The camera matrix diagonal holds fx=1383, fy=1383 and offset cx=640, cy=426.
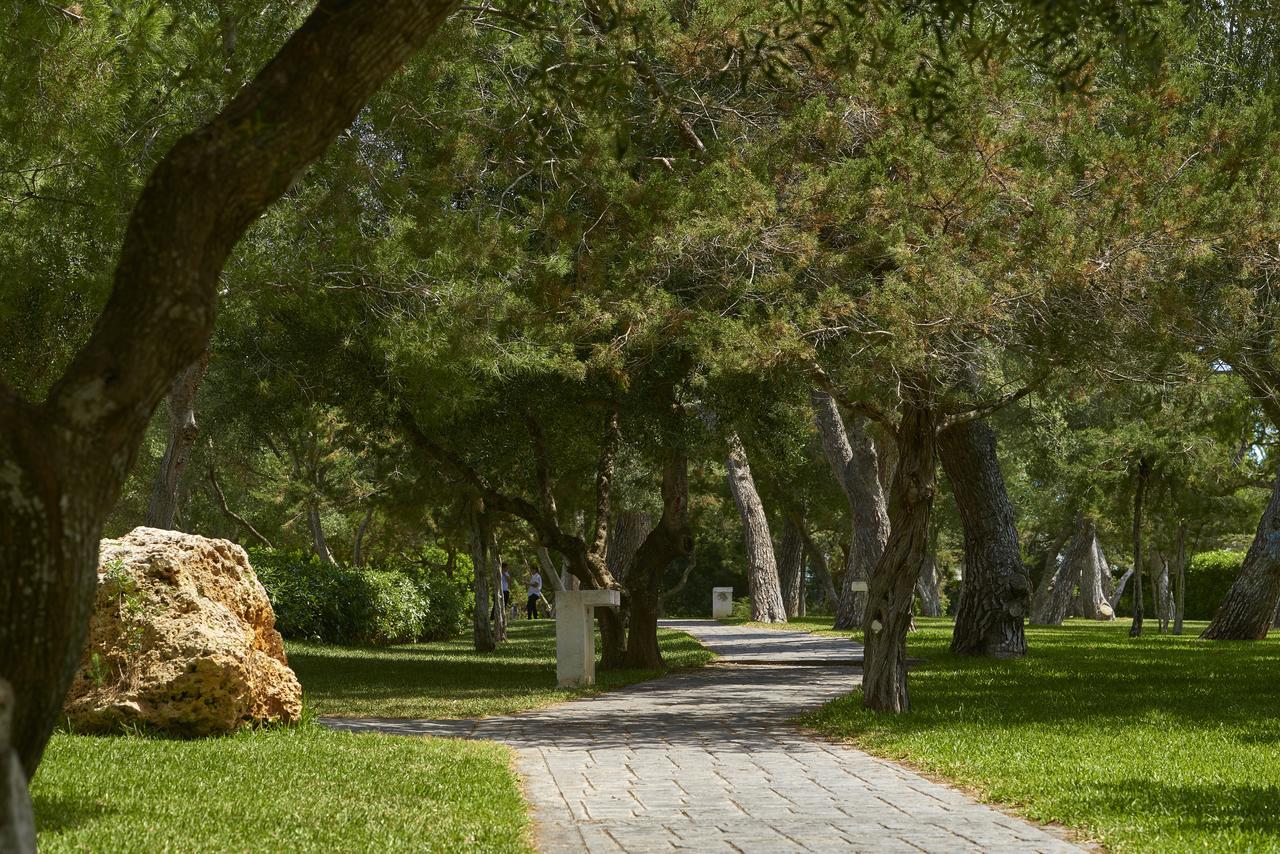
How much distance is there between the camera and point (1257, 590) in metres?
24.1

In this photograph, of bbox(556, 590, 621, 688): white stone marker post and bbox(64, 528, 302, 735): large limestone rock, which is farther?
bbox(556, 590, 621, 688): white stone marker post

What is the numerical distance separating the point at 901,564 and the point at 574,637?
17.5ft

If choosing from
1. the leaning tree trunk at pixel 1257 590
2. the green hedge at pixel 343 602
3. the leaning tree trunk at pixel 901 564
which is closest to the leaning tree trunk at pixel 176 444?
the leaning tree trunk at pixel 901 564

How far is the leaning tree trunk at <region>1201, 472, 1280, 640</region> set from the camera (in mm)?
23438

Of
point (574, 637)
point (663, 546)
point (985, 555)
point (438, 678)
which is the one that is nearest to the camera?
point (574, 637)

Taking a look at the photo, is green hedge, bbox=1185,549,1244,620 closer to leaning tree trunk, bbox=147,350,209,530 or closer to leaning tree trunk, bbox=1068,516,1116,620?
leaning tree trunk, bbox=1068,516,1116,620

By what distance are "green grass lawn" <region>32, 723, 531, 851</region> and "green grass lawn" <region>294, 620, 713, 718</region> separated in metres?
3.63

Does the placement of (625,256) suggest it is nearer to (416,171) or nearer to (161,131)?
(416,171)

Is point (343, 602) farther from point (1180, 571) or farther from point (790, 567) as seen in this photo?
point (790, 567)

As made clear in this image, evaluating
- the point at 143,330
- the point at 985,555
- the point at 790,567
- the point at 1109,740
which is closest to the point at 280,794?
the point at 143,330

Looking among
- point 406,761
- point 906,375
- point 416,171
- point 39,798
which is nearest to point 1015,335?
point 906,375

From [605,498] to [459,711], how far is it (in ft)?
16.3

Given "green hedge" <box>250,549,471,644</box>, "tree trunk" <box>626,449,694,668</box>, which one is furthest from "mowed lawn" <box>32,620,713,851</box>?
"green hedge" <box>250,549,471,644</box>

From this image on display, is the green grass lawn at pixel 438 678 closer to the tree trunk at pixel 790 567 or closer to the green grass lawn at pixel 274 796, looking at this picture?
the green grass lawn at pixel 274 796
